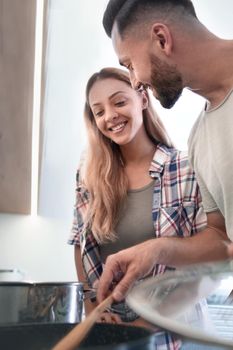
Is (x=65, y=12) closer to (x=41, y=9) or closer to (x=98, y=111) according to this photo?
(x=41, y=9)

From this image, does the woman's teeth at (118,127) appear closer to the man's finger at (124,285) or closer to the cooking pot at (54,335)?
the man's finger at (124,285)

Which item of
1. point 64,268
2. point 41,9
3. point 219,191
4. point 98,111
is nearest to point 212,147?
point 219,191

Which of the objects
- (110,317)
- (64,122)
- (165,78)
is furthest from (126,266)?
(64,122)

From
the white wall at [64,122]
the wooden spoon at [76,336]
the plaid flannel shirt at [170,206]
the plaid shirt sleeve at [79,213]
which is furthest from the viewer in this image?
the white wall at [64,122]

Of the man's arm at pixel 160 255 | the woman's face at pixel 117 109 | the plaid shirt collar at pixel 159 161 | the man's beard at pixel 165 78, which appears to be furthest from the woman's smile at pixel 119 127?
the man's arm at pixel 160 255

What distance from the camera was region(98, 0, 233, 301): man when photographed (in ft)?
Answer: 2.75

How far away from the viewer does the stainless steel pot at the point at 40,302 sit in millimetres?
547

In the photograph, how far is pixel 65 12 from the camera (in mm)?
1097

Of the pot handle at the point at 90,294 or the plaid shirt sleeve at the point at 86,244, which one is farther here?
the plaid shirt sleeve at the point at 86,244

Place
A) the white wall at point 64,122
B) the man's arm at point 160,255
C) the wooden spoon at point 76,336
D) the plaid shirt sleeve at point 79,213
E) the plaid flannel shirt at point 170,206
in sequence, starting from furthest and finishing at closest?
the white wall at point 64,122
the plaid shirt sleeve at point 79,213
the plaid flannel shirt at point 170,206
the man's arm at point 160,255
the wooden spoon at point 76,336

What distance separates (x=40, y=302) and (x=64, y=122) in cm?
108

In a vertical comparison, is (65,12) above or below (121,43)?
above

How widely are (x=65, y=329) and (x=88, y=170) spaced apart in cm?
75

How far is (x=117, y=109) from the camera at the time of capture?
1093 mm
